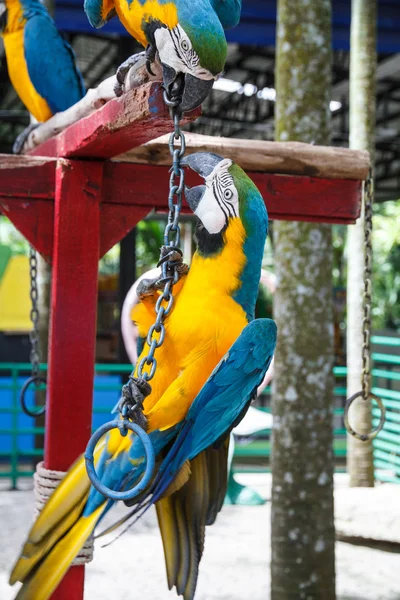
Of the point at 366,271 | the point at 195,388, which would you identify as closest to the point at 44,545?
the point at 195,388


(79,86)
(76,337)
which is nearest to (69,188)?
(76,337)

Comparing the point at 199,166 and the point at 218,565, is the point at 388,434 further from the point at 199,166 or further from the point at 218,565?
the point at 199,166

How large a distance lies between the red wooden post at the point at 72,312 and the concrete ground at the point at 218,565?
1.42m

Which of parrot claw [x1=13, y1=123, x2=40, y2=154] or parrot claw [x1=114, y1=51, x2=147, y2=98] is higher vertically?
parrot claw [x1=13, y1=123, x2=40, y2=154]

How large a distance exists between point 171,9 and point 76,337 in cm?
101

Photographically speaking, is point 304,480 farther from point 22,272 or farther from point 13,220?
point 22,272

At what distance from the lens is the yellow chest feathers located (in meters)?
1.09

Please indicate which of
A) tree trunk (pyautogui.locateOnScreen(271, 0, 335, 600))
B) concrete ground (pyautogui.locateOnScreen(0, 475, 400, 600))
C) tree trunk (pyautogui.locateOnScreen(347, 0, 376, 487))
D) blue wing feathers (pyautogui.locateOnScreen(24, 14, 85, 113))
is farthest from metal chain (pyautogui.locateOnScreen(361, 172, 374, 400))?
tree trunk (pyautogui.locateOnScreen(347, 0, 376, 487))

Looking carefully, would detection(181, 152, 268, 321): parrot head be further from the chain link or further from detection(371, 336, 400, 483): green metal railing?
detection(371, 336, 400, 483): green metal railing

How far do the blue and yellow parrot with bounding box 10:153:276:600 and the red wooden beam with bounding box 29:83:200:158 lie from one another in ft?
0.37

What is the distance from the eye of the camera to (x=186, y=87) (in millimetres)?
1110

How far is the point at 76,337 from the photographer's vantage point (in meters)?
1.91

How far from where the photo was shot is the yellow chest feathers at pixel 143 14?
1.09 meters

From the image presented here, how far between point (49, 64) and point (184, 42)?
5.99 feet
